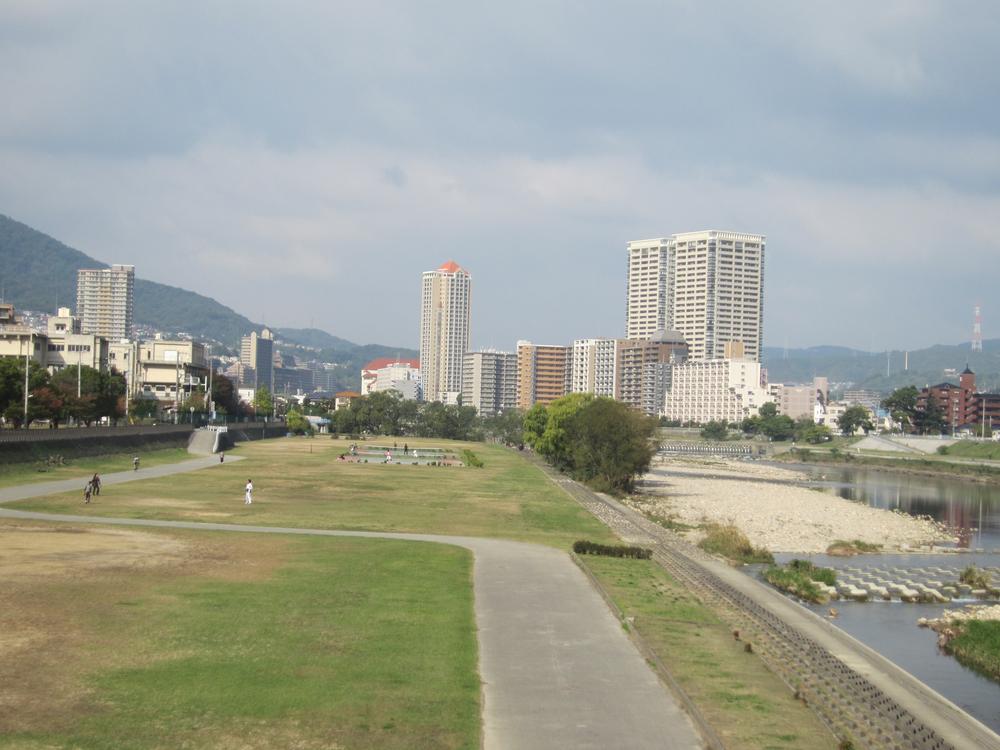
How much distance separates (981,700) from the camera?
2580 cm

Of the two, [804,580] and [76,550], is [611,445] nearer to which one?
[804,580]

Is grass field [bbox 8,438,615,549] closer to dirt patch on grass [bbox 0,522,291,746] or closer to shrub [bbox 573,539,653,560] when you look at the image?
shrub [bbox 573,539,653,560]

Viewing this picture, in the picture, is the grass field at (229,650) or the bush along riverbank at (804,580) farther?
the bush along riverbank at (804,580)

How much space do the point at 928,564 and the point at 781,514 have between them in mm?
24057

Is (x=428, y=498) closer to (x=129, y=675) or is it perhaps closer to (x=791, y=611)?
(x=791, y=611)

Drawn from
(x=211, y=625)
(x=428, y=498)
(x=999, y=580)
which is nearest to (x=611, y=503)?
(x=428, y=498)

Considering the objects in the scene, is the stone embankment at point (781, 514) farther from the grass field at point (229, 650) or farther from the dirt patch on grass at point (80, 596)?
the grass field at point (229, 650)

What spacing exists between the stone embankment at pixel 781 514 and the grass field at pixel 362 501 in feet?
30.2

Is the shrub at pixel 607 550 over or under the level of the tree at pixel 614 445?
under

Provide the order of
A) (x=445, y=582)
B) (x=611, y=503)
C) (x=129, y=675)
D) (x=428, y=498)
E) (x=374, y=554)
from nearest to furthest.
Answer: (x=129, y=675) → (x=445, y=582) → (x=374, y=554) → (x=428, y=498) → (x=611, y=503)

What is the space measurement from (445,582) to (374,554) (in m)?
6.23

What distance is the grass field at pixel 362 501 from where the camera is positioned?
47.7 meters

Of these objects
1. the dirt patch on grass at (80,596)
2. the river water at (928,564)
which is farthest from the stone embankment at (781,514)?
the dirt patch on grass at (80,596)

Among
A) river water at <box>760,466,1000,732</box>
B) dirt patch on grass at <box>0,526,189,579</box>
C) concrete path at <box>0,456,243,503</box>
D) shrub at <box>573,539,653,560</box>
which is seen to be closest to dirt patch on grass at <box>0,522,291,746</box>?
dirt patch on grass at <box>0,526,189,579</box>
